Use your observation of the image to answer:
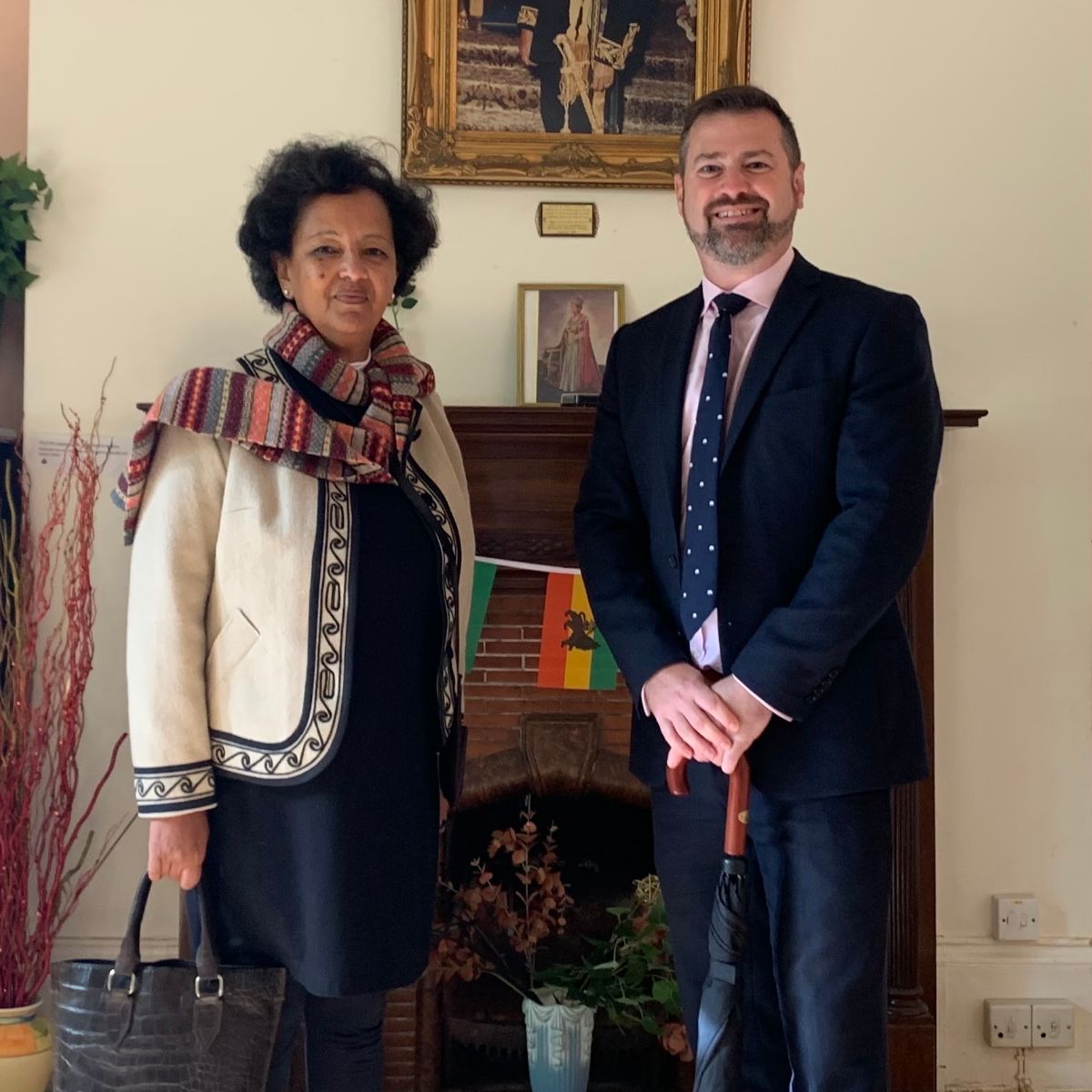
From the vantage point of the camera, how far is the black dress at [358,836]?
143cm

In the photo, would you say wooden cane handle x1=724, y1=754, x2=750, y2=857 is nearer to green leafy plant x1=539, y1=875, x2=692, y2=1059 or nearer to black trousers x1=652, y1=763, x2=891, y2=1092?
black trousers x1=652, y1=763, x2=891, y2=1092

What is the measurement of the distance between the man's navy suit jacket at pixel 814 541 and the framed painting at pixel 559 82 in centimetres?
114

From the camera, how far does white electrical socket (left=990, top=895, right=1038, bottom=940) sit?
2516 millimetres

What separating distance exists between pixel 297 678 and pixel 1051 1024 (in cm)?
199

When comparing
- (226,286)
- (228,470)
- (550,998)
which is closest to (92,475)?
(226,286)

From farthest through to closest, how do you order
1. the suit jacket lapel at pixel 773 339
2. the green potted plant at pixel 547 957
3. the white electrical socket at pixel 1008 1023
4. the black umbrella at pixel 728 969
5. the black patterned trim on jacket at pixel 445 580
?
the white electrical socket at pixel 1008 1023, the green potted plant at pixel 547 957, the black patterned trim on jacket at pixel 445 580, the suit jacket lapel at pixel 773 339, the black umbrella at pixel 728 969

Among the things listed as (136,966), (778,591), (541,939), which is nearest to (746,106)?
(778,591)

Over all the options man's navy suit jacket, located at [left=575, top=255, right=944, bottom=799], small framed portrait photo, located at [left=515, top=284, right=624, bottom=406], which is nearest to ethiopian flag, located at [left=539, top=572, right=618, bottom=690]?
small framed portrait photo, located at [left=515, top=284, right=624, bottom=406]

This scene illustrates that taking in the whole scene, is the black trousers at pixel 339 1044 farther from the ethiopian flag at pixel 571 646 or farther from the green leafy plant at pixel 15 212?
the green leafy plant at pixel 15 212

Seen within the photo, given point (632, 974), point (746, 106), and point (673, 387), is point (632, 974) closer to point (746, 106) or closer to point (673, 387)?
point (673, 387)

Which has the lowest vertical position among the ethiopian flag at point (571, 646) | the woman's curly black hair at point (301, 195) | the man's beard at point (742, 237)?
the ethiopian flag at point (571, 646)

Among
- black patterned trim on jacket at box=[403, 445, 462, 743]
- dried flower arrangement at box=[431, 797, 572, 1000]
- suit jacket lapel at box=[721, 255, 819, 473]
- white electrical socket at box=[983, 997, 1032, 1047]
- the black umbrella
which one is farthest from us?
white electrical socket at box=[983, 997, 1032, 1047]

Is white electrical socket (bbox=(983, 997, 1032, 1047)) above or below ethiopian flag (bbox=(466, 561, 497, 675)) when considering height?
below

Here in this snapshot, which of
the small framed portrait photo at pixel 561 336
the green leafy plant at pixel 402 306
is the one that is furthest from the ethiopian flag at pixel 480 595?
the green leafy plant at pixel 402 306
